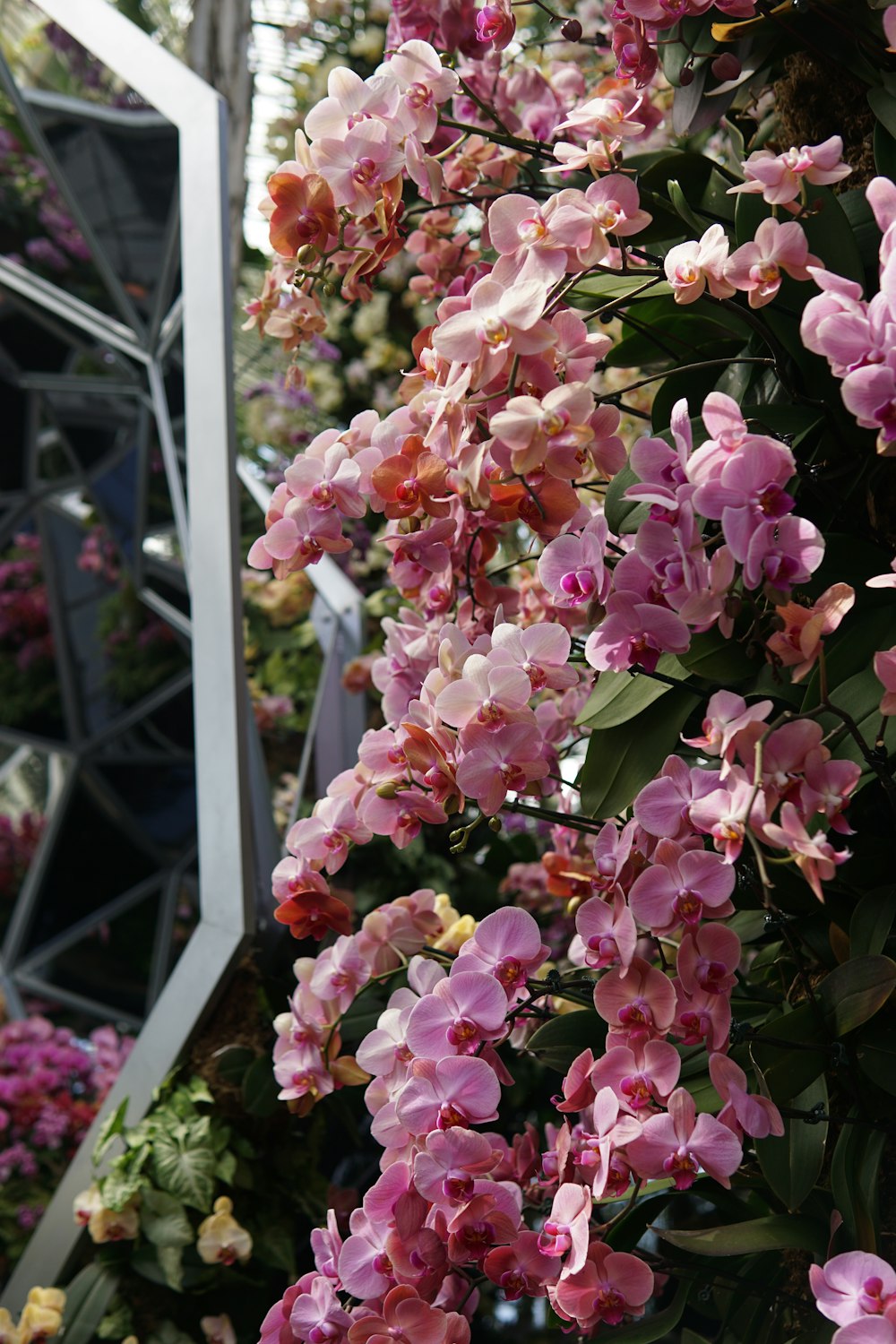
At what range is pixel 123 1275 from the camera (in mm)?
1134

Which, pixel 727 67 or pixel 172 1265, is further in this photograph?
pixel 172 1265

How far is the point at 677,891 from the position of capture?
1.66 ft

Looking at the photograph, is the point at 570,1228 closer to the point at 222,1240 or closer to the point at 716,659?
the point at 716,659

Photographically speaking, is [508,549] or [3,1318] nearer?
[3,1318]

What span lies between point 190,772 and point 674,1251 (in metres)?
2.07

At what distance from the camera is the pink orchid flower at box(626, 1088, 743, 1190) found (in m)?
0.48

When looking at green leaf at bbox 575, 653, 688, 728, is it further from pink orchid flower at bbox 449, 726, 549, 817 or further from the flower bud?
the flower bud

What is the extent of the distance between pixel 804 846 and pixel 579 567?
0.16m

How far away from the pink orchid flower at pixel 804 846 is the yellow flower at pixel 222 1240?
2.89 ft

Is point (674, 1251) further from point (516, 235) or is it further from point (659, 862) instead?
point (516, 235)

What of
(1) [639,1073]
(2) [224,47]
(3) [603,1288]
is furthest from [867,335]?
(2) [224,47]

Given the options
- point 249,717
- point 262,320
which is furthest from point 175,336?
point 262,320

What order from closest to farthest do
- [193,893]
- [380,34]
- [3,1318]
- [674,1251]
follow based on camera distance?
[674,1251] → [3,1318] → [380,34] → [193,893]

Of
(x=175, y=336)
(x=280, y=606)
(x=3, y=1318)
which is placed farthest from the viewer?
(x=280, y=606)
